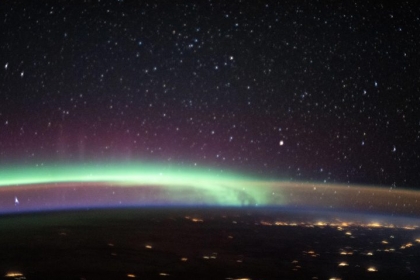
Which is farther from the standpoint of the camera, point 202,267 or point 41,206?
point 41,206

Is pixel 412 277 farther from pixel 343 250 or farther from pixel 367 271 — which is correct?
pixel 343 250

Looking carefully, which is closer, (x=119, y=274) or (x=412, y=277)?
(x=119, y=274)

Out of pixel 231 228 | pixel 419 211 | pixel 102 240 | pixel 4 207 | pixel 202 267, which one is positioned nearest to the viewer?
pixel 202 267

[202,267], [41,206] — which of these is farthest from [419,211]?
[202,267]

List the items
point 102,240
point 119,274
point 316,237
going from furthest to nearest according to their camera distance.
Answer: point 316,237, point 102,240, point 119,274

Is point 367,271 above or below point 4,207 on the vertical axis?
below

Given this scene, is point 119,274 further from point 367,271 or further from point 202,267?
point 367,271

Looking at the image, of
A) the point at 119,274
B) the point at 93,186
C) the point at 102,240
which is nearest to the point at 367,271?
the point at 119,274
